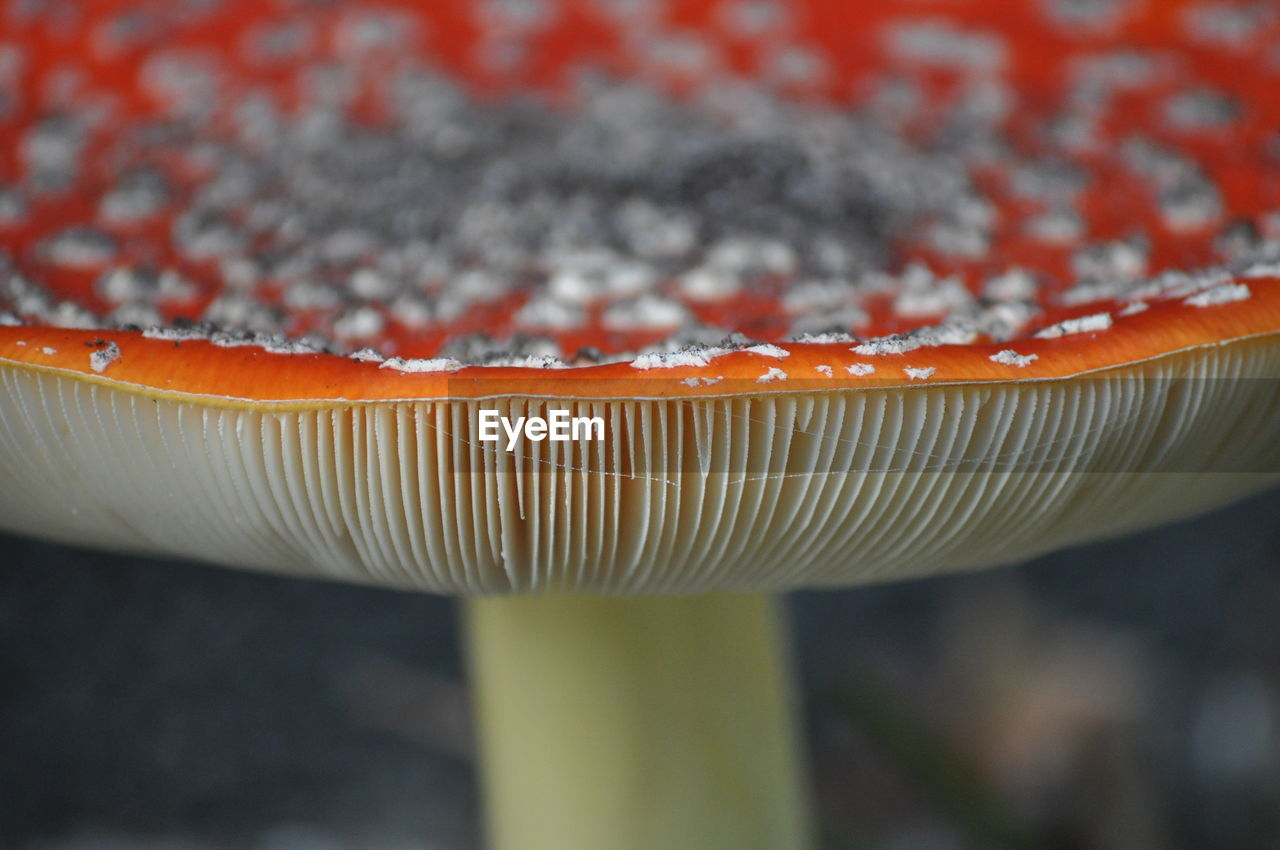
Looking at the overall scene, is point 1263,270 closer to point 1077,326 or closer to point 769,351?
point 1077,326

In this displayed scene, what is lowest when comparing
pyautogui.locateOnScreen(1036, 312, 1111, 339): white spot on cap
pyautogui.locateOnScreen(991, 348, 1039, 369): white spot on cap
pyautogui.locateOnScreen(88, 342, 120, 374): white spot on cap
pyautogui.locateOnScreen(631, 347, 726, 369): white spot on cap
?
pyautogui.locateOnScreen(991, 348, 1039, 369): white spot on cap

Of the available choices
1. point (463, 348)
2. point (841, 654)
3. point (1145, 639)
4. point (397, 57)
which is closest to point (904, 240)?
point (463, 348)

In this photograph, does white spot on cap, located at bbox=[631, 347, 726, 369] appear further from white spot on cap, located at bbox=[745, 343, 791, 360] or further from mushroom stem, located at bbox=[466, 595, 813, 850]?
mushroom stem, located at bbox=[466, 595, 813, 850]

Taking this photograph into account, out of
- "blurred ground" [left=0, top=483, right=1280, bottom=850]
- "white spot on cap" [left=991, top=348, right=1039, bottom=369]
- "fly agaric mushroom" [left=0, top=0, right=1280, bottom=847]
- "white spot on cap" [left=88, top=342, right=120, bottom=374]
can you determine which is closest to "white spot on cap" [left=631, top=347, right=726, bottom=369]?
"fly agaric mushroom" [left=0, top=0, right=1280, bottom=847]

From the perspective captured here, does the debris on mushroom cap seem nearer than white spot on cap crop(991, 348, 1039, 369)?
A: No

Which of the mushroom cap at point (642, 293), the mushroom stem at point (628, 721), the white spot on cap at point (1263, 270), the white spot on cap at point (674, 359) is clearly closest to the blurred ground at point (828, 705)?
the mushroom stem at point (628, 721)

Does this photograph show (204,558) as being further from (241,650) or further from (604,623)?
(241,650)

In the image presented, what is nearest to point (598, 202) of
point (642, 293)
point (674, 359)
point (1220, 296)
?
point (642, 293)
